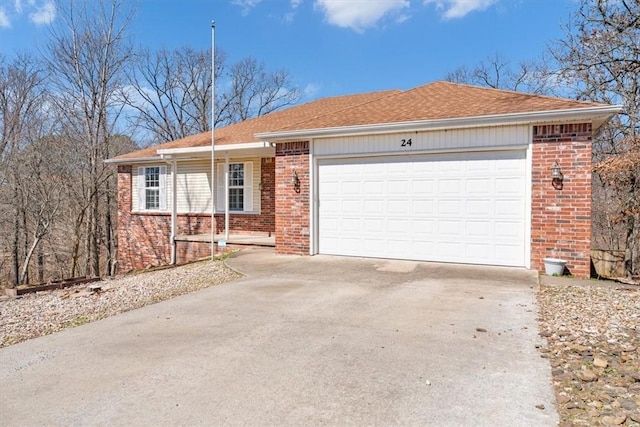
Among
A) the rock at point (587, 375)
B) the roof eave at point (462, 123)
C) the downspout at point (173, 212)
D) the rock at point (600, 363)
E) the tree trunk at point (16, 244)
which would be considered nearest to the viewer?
the rock at point (587, 375)

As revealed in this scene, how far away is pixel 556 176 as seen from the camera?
7391 millimetres

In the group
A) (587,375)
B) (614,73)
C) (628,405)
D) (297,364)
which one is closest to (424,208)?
(587,375)

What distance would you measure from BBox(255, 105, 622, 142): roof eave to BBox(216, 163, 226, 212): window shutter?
15.0ft

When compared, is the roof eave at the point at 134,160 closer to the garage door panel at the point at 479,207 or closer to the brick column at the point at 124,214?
the brick column at the point at 124,214

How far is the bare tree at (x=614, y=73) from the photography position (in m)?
11.6

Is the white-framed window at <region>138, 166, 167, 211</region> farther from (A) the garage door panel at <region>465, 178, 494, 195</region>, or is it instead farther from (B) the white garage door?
(A) the garage door panel at <region>465, 178, 494, 195</region>

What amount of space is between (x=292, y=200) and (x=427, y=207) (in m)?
3.13

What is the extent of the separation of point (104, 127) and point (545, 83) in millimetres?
17817

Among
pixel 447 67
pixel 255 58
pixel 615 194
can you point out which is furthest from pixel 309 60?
pixel 615 194

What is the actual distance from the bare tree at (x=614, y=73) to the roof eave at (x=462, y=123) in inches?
176

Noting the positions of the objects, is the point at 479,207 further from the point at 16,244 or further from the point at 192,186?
the point at 16,244

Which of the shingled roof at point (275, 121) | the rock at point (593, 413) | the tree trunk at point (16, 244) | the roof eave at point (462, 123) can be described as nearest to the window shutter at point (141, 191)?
the shingled roof at point (275, 121)

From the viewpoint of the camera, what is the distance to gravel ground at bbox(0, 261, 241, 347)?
5.42 metres

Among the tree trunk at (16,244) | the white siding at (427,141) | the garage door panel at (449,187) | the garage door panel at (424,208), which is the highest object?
the white siding at (427,141)
